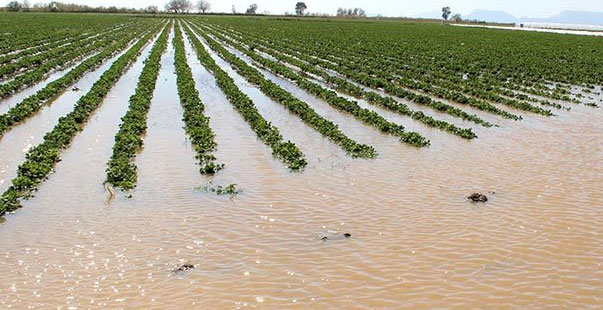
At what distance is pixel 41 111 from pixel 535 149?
15.1 metres

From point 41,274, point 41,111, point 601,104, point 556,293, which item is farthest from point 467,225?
point 601,104

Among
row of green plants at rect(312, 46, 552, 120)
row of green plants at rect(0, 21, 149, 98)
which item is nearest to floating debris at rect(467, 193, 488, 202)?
row of green plants at rect(312, 46, 552, 120)

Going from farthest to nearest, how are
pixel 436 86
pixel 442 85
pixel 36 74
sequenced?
pixel 436 86 < pixel 442 85 < pixel 36 74

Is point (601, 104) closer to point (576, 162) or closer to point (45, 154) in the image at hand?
point (576, 162)

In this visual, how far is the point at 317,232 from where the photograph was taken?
336 inches

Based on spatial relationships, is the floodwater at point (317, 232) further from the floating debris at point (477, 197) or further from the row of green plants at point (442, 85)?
the row of green plants at point (442, 85)

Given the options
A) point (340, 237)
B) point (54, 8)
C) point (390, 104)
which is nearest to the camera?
point (340, 237)

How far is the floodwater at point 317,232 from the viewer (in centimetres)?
668

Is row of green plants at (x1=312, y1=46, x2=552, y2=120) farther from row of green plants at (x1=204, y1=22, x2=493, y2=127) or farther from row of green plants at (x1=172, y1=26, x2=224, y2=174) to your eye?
row of green plants at (x1=172, y1=26, x2=224, y2=174)

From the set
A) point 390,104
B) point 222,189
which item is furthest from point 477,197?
point 390,104

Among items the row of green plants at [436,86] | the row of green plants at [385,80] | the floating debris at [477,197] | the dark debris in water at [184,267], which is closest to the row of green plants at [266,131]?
the floating debris at [477,197]

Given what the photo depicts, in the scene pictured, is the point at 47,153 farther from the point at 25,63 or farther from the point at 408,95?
the point at 25,63

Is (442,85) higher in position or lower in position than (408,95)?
higher

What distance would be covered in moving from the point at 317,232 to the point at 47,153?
702 cm
